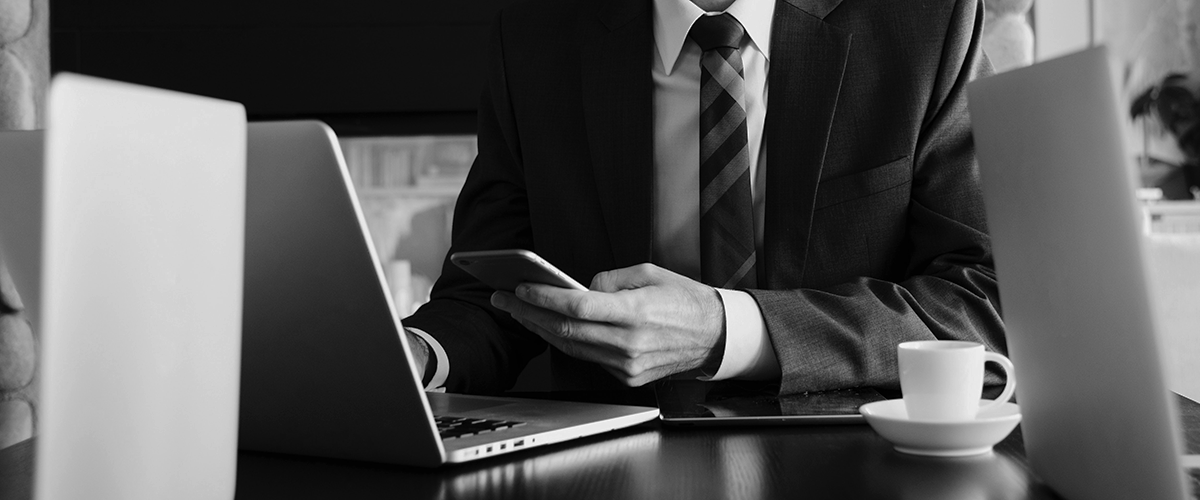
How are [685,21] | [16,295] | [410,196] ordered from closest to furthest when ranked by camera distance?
[685,21], [16,295], [410,196]

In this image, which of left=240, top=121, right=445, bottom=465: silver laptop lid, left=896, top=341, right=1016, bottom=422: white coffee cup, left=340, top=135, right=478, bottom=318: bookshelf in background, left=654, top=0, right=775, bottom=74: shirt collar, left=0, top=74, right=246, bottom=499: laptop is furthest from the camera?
left=340, top=135, right=478, bottom=318: bookshelf in background

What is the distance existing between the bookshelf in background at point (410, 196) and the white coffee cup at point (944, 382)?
193 centimetres

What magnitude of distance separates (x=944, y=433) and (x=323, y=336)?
0.40m

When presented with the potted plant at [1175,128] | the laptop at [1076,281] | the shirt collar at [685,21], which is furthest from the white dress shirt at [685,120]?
the potted plant at [1175,128]

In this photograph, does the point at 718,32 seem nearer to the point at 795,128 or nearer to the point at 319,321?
the point at 795,128

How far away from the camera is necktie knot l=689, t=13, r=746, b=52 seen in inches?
50.0

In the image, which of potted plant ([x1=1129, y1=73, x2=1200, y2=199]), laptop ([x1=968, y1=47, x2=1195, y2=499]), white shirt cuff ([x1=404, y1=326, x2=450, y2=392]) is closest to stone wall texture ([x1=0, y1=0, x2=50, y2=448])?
white shirt cuff ([x1=404, y1=326, x2=450, y2=392])

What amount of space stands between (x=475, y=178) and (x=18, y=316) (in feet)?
2.83

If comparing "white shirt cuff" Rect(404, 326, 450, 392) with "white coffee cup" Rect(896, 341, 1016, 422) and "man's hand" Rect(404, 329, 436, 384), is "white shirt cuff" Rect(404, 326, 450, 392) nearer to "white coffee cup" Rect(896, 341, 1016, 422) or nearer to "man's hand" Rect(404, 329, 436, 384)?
"man's hand" Rect(404, 329, 436, 384)

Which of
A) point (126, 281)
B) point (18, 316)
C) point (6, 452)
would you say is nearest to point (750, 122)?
point (6, 452)

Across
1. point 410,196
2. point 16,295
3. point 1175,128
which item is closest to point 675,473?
point 16,295

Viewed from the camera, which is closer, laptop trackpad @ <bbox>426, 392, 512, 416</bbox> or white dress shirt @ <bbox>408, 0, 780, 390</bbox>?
laptop trackpad @ <bbox>426, 392, 512, 416</bbox>

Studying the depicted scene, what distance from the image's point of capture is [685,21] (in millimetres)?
1369

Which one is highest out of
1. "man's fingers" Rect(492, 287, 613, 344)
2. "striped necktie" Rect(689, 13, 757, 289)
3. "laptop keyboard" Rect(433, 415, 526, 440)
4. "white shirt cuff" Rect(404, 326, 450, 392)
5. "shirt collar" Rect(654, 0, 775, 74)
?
"shirt collar" Rect(654, 0, 775, 74)
